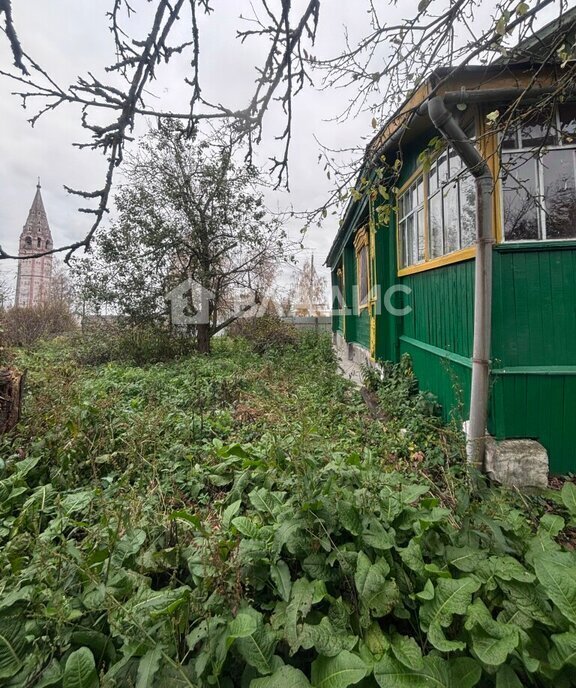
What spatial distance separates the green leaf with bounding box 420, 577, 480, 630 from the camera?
114 centimetres

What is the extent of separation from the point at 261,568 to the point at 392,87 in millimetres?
2863

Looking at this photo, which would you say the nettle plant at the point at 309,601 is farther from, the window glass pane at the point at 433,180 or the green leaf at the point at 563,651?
the window glass pane at the point at 433,180

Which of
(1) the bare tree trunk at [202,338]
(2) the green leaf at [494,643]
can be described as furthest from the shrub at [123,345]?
(2) the green leaf at [494,643]

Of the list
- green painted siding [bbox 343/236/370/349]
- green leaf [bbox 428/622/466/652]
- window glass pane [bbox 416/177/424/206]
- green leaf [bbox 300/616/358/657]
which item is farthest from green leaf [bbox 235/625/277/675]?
green painted siding [bbox 343/236/370/349]

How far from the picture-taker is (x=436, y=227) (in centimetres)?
380

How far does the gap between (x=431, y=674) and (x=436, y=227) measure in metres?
3.77

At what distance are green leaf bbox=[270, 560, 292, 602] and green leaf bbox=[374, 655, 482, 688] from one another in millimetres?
351

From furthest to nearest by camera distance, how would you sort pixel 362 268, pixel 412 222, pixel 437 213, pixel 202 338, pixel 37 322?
1. pixel 37 322
2. pixel 202 338
3. pixel 362 268
4. pixel 412 222
5. pixel 437 213

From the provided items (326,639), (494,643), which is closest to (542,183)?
(494,643)

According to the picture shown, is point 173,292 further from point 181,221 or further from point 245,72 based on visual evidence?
point 245,72

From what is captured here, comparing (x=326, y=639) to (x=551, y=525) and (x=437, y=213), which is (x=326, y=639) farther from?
(x=437, y=213)

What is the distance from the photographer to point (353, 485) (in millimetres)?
1810

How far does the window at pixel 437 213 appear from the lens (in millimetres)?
3162

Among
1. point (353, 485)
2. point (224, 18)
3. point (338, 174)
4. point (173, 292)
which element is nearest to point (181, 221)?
point (173, 292)
